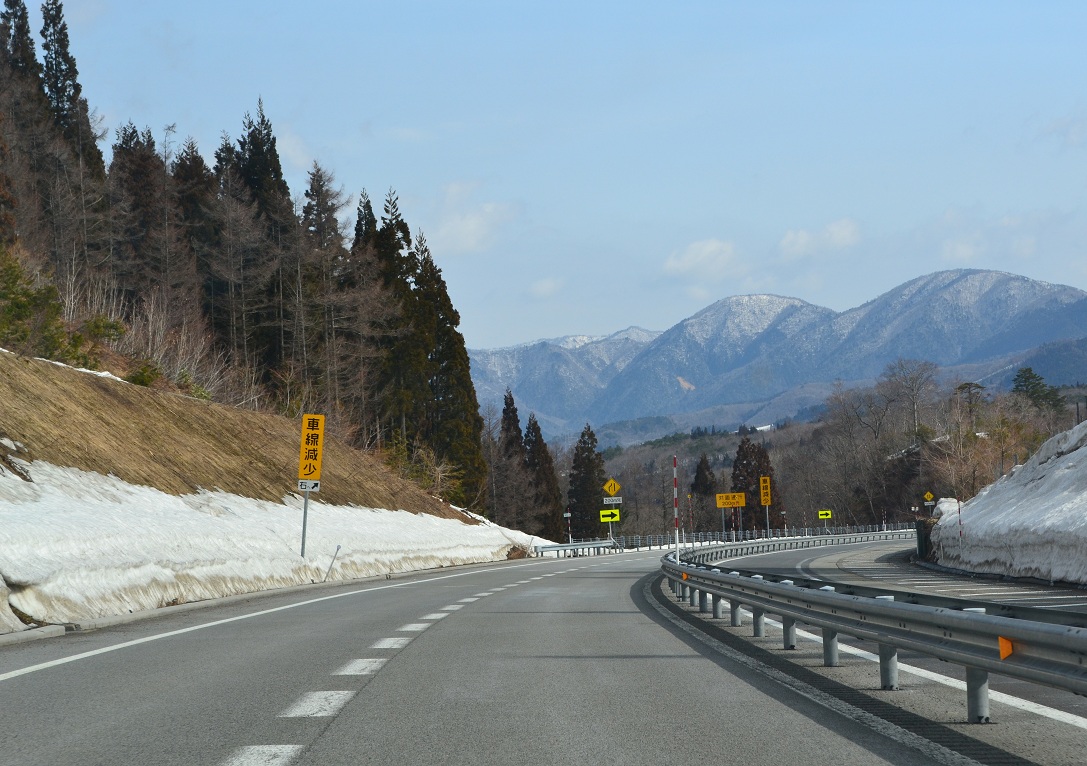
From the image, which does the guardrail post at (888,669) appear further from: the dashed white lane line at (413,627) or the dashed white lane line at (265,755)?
the dashed white lane line at (413,627)

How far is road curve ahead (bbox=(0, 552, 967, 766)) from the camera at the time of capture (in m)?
6.56

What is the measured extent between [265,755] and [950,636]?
4207 millimetres

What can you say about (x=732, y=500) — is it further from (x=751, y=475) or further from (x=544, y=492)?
(x=751, y=475)

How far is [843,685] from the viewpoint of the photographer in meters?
9.24

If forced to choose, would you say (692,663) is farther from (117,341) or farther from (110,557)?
(117,341)

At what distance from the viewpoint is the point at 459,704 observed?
326 inches

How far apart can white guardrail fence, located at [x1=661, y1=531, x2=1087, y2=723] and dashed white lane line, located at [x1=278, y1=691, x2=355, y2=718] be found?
3.92 meters

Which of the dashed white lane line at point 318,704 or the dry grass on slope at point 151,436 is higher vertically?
the dry grass on slope at point 151,436

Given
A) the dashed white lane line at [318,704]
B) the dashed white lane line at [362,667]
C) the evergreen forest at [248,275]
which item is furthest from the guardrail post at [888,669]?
the evergreen forest at [248,275]

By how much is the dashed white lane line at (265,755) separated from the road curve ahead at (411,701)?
1 cm

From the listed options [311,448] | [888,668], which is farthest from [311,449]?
[888,668]

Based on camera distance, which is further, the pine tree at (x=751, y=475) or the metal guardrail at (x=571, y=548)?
the pine tree at (x=751, y=475)

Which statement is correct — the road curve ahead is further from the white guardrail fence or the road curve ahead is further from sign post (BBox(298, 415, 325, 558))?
sign post (BBox(298, 415, 325, 558))

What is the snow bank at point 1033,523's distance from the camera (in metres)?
26.0
